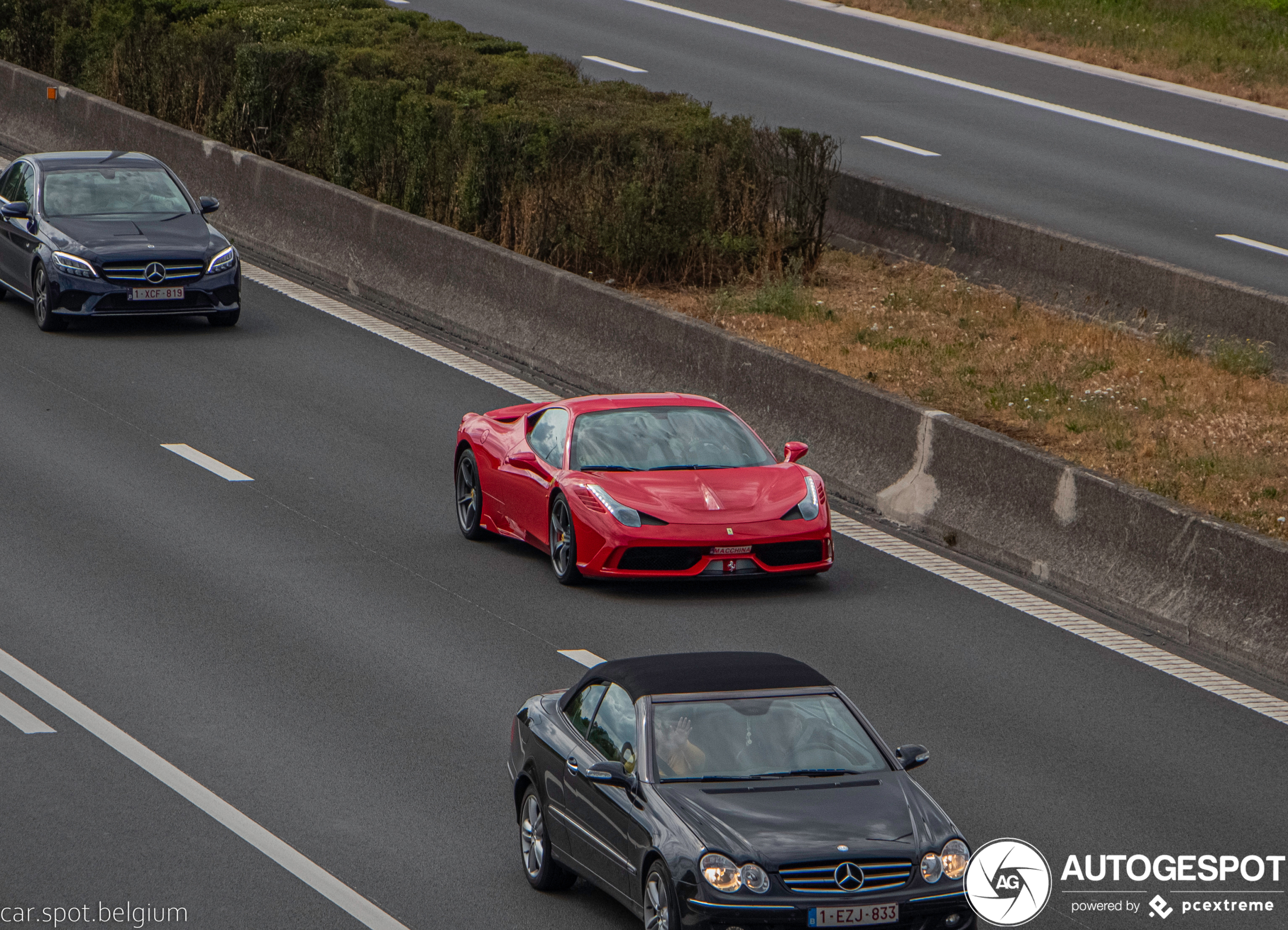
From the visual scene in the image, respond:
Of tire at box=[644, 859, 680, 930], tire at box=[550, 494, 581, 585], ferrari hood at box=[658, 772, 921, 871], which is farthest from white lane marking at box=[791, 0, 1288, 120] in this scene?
tire at box=[644, 859, 680, 930]

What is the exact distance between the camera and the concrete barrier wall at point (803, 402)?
13.7 m

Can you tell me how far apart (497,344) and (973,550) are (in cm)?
761

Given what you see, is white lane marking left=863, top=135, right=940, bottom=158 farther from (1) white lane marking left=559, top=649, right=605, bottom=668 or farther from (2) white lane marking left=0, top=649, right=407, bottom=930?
(2) white lane marking left=0, top=649, right=407, bottom=930

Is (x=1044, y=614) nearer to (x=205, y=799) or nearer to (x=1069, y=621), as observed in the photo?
(x=1069, y=621)

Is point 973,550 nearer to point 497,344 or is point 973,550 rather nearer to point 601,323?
point 601,323

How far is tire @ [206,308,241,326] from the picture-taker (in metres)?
22.8

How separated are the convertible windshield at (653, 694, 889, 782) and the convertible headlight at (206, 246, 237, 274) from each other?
14.4m

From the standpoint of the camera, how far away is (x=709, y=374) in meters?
19.2

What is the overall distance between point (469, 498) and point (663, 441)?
1.65 metres

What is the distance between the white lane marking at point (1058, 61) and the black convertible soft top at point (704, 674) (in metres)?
26.9

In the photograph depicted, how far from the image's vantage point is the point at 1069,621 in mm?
14141

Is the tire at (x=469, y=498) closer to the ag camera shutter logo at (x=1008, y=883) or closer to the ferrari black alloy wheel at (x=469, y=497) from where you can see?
the ferrari black alloy wheel at (x=469, y=497)

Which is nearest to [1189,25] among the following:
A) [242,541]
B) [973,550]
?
[973,550]

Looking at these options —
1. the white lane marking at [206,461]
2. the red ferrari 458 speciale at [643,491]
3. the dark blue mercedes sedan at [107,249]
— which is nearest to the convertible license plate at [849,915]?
the red ferrari 458 speciale at [643,491]
